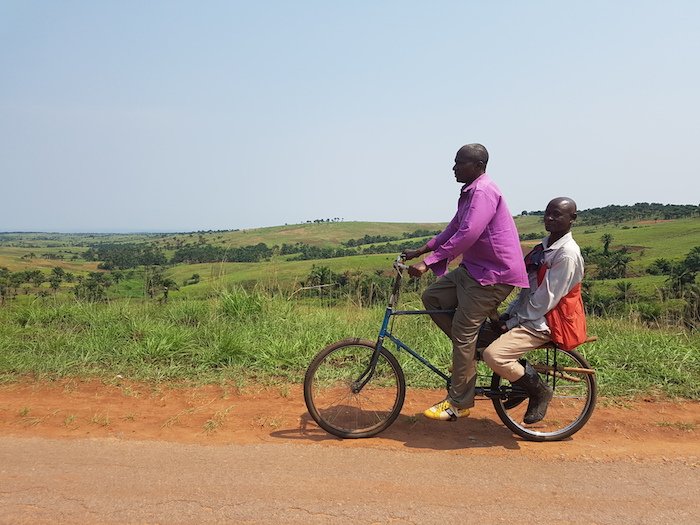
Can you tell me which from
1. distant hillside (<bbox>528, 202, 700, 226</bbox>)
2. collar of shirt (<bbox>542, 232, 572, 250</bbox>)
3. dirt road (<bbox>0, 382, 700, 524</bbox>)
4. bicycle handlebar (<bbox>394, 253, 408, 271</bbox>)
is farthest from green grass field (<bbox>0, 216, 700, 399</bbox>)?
distant hillside (<bbox>528, 202, 700, 226</bbox>)

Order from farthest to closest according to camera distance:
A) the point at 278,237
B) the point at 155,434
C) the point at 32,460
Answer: the point at 278,237
the point at 155,434
the point at 32,460

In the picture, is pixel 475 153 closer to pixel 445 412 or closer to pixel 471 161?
pixel 471 161

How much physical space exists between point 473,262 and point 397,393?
1325mm

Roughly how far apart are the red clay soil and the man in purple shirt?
418mm

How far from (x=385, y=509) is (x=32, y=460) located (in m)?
2.66

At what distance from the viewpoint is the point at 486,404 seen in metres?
4.95

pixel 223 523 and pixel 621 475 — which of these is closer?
pixel 223 523

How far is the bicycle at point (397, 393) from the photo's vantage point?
4.07 m

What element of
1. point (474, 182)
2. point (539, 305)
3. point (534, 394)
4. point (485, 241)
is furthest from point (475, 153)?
point (534, 394)

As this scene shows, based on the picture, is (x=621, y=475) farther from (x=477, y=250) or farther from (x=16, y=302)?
(x=16, y=302)

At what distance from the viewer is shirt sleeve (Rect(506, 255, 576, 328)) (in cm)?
375

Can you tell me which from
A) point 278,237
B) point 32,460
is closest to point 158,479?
point 32,460

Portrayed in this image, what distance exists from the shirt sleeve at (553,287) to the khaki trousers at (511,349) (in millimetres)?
148

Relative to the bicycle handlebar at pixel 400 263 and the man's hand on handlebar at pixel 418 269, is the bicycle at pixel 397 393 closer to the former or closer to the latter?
the bicycle handlebar at pixel 400 263
